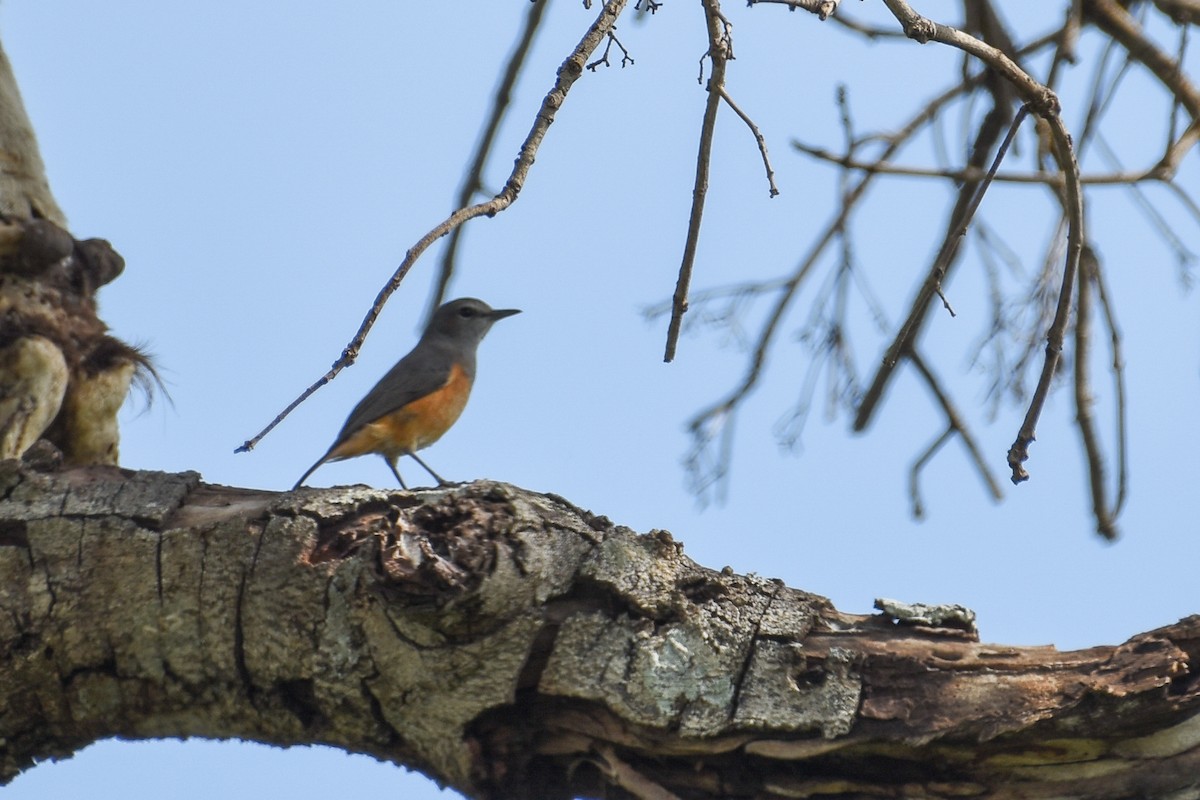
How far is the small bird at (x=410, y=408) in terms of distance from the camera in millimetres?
6887

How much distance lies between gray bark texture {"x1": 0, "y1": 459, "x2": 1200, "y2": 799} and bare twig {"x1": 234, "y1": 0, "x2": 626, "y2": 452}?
1.52 ft

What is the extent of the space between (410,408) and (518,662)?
168 inches

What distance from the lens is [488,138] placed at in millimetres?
5035

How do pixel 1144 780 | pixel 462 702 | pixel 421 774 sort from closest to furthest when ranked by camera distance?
pixel 1144 780 < pixel 462 702 < pixel 421 774

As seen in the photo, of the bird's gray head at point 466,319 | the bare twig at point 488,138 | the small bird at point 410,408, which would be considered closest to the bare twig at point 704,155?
the bare twig at point 488,138

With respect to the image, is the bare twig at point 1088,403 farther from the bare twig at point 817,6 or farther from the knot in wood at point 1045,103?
the bare twig at point 817,6

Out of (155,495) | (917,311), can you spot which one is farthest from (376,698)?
(917,311)

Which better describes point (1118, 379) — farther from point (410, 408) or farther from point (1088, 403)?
point (410, 408)

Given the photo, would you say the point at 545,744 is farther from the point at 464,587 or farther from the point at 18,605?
the point at 18,605

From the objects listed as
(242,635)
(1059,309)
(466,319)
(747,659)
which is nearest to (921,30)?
(1059,309)

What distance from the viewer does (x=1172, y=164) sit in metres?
4.58

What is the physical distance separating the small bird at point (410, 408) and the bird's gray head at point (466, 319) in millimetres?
442

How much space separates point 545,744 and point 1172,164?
10.3 ft

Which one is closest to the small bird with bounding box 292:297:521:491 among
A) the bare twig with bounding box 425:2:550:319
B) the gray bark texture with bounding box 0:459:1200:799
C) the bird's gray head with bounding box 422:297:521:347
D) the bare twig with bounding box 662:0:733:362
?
the bird's gray head with bounding box 422:297:521:347
